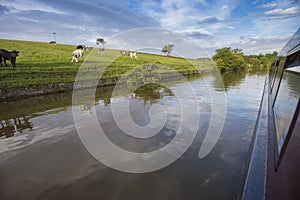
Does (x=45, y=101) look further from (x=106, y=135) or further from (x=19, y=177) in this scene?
(x=19, y=177)

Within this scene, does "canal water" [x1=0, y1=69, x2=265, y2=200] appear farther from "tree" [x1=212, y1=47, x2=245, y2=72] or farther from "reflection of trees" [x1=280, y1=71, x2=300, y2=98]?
"tree" [x1=212, y1=47, x2=245, y2=72]

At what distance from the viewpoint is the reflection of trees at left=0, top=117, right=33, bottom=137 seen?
4555 millimetres

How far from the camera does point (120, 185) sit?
2547mm

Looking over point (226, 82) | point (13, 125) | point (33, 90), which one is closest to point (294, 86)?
point (13, 125)

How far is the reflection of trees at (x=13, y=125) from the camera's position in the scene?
4.55 meters

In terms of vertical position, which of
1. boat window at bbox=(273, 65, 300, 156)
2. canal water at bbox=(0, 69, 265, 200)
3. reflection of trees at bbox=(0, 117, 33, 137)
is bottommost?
reflection of trees at bbox=(0, 117, 33, 137)

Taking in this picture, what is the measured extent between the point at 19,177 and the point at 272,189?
3.36m

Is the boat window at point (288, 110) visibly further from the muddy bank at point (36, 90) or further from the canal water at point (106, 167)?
the muddy bank at point (36, 90)

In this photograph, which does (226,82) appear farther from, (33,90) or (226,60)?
(226,60)

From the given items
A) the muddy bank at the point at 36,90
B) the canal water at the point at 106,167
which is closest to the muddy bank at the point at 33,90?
the muddy bank at the point at 36,90

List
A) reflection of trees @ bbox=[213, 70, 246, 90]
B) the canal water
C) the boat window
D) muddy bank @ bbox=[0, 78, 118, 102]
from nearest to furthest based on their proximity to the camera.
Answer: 1. the boat window
2. the canal water
3. muddy bank @ bbox=[0, 78, 118, 102]
4. reflection of trees @ bbox=[213, 70, 246, 90]

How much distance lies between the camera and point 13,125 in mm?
5078

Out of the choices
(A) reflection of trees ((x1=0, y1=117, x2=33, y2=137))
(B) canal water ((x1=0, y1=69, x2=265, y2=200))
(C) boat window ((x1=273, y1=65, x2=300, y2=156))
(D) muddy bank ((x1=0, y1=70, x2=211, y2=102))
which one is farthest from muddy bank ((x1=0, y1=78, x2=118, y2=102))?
(C) boat window ((x1=273, y1=65, x2=300, y2=156))

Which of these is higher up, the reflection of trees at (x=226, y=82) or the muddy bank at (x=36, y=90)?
the muddy bank at (x=36, y=90)
